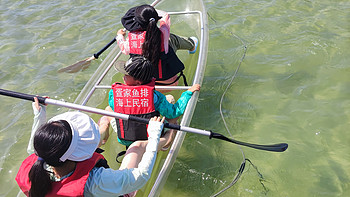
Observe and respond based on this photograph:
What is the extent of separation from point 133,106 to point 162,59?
3.43ft

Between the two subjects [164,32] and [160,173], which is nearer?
[160,173]

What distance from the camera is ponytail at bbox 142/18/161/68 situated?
10.8 feet

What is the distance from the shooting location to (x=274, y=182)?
10.7 ft

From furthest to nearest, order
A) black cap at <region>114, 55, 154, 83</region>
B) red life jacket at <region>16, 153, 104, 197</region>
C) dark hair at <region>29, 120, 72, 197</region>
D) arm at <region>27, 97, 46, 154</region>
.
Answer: black cap at <region>114, 55, 154, 83</region>
arm at <region>27, 97, 46, 154</region>
red life jacket at <region>16, 153, 104, 197</region>
dark hair at <region>29, 120, 72, 197</region>

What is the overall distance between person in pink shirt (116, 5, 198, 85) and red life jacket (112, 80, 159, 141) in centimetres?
70

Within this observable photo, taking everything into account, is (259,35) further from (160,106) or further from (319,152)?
(160,106)

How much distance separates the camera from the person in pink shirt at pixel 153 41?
3.31 m

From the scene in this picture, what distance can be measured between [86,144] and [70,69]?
132 inches

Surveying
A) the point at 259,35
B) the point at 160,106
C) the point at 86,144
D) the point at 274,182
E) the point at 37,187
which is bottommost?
the point at 274,182

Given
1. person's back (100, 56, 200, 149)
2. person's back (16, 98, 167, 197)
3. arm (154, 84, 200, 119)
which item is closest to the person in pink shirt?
person's back (100, 56, 200, 149)

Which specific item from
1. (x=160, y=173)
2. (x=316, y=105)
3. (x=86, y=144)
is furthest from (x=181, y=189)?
(x=316, y=105)

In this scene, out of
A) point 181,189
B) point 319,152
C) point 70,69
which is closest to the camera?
point 181,189

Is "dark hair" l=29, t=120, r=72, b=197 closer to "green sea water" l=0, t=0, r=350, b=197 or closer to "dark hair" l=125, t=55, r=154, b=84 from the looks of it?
"dark hair" l=125, t=55, r=154, b=84

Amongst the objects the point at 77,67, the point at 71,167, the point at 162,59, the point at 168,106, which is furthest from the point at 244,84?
the point at 71,167
